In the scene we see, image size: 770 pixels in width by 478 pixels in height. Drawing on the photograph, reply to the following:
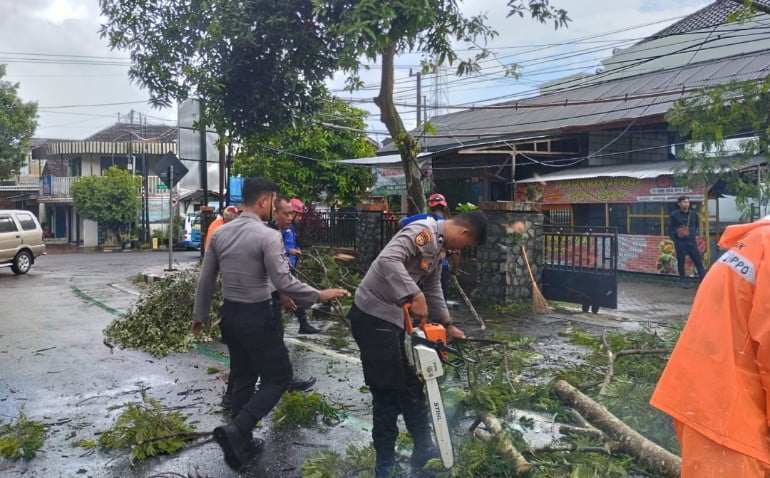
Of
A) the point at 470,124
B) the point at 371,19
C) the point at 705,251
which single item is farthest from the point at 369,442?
the point at 470,124

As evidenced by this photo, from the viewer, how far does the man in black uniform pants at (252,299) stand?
14.3ft

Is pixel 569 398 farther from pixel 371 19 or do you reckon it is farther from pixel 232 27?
pixel 232 27

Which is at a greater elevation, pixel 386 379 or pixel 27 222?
pixel 27 222

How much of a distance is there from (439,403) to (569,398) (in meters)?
1.65

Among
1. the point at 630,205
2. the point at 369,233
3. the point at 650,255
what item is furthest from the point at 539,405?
the point at 630,205

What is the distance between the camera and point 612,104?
18328 millimetres

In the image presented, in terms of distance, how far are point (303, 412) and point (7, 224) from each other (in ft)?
55.9

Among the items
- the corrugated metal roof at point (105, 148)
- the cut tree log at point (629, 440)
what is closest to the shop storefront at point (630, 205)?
the cut tree log at point (629, 440)

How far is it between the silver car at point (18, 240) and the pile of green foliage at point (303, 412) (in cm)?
1650

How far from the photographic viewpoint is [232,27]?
299 inches

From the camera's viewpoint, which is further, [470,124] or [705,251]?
[470,124]

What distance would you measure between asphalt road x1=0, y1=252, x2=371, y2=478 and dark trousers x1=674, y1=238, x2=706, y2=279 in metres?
8.67

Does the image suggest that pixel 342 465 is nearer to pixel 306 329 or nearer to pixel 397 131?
pixel 306 329

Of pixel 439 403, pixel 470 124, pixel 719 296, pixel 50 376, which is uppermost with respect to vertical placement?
pixel 470 124
